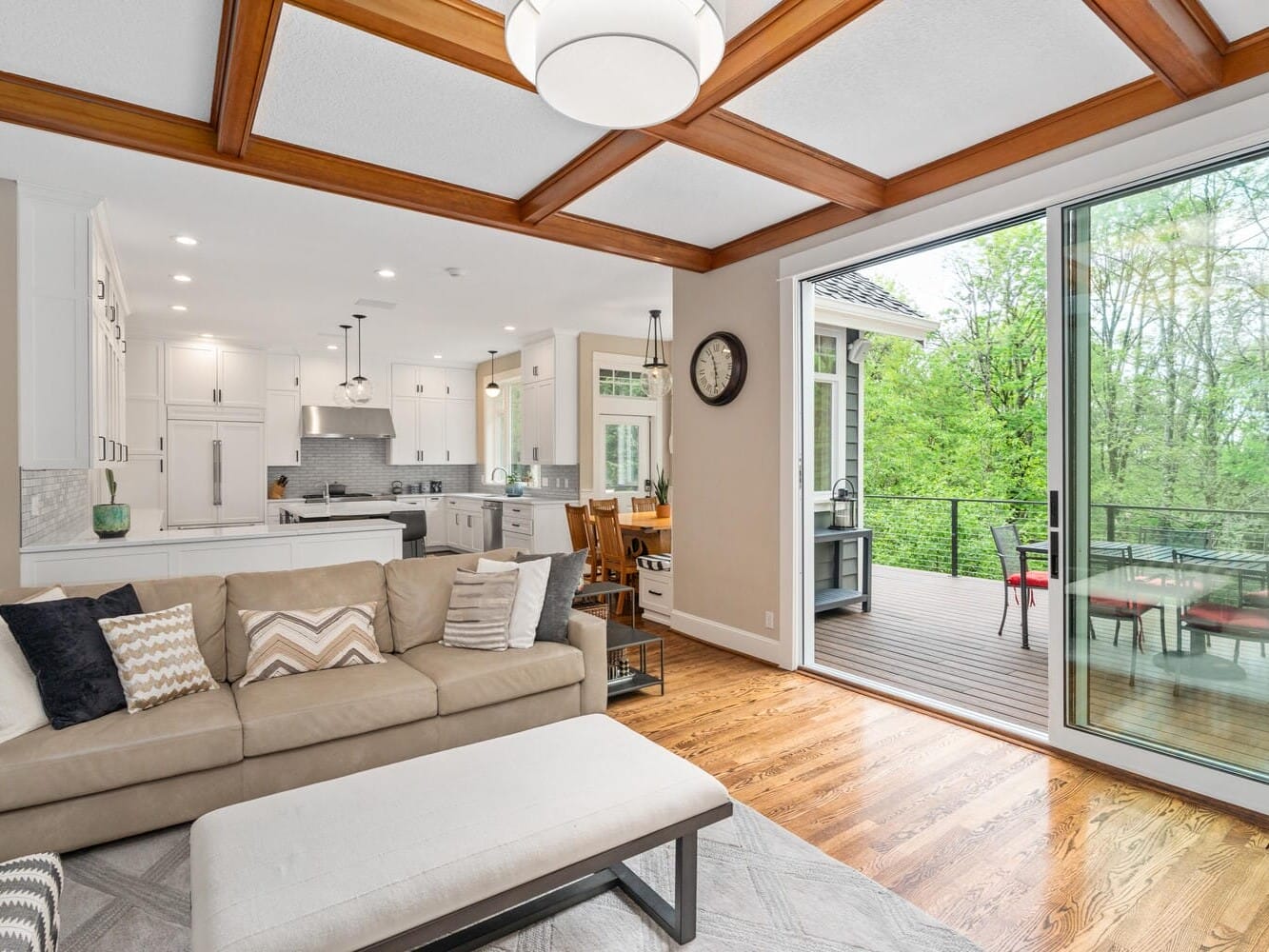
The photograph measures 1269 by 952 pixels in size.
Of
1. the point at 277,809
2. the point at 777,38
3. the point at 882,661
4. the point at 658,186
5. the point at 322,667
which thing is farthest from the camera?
the point at 882,661

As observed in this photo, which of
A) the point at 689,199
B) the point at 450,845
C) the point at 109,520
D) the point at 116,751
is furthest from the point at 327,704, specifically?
the point at 689,199

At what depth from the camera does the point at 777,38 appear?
220cm

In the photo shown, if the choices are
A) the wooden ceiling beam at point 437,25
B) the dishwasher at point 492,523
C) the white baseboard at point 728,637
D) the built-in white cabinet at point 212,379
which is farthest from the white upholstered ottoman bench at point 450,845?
the built-in white cabinet at point 212,379

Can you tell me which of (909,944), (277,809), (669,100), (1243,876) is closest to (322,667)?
(277,809)

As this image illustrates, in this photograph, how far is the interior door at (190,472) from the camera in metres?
7.34

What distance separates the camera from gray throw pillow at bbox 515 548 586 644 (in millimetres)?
3260

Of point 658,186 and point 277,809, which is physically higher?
point 658,186

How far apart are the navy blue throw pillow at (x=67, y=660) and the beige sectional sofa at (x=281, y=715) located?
68mm

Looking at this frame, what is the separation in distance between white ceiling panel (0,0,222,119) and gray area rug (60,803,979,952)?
2.72 metres

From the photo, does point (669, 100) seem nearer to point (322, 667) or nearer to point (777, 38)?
point (777, 38)

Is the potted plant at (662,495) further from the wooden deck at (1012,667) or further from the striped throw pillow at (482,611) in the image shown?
the striped throw pillow at (482,611)

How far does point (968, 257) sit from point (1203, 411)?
26.1 feet

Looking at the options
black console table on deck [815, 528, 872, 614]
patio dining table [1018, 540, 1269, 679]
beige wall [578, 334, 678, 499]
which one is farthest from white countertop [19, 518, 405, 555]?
patio dining table [1018, 540, 1269, 679]

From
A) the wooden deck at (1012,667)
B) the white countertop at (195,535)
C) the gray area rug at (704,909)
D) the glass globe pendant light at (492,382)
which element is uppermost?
the glass globe pendant light at (492,382)
